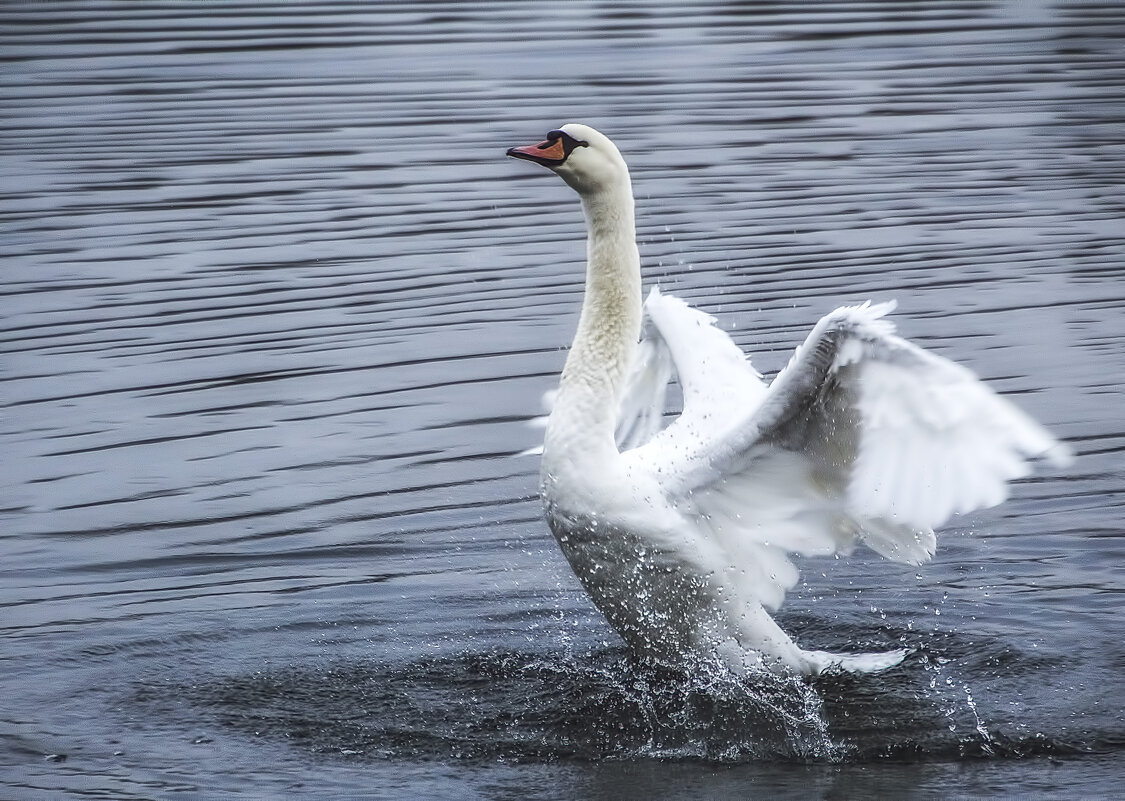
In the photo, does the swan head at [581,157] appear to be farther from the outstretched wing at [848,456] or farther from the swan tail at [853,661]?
the swan tail at [853,661]

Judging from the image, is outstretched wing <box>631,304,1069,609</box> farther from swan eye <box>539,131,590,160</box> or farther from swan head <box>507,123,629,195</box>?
swan eye <box>539,131,590,160</box>

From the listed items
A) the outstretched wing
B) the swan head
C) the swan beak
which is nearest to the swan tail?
the outstretched wing

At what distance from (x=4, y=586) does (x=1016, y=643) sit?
4.48 metres

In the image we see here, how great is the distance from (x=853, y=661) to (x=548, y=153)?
2.37m

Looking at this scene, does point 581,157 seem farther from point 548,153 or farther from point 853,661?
point 853,661

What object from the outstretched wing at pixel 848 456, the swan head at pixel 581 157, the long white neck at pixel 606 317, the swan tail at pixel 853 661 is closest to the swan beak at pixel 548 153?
the swan head at pixel 581 157

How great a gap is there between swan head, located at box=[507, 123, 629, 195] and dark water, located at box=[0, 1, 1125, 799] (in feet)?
6.56

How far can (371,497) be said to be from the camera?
31.1 feet

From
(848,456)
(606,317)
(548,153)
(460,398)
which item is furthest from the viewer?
(460,398)

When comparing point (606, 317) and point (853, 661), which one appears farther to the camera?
point (853, 661)

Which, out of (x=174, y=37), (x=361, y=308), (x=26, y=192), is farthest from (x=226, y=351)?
(x=174, y=37)

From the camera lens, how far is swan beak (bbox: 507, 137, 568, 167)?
7.00m

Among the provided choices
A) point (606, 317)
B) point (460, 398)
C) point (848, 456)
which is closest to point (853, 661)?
point (848, 456)

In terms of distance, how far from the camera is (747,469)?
6699mm
